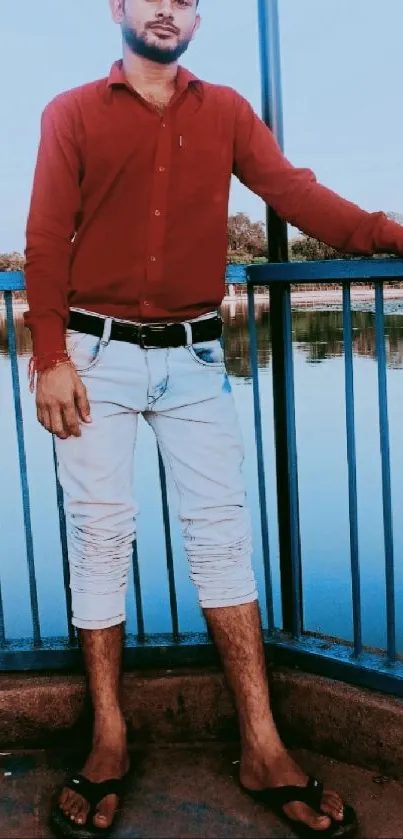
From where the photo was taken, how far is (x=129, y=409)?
71.1 inches

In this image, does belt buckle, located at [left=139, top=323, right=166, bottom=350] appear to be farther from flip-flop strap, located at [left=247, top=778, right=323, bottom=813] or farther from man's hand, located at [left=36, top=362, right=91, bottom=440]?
flip-flop strap, located at [left=247, top=778, right=323, bottom=813]

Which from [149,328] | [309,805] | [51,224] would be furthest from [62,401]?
[309,805]

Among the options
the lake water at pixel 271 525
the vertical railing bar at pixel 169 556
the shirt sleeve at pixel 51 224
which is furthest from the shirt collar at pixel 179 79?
the vertical railing bar at pixel 169 556

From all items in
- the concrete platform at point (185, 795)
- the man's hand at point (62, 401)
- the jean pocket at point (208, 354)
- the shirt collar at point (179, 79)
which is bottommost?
the concrete platform at point (185, 795)

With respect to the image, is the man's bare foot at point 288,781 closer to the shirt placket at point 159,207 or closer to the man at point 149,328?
the man at point 149,328

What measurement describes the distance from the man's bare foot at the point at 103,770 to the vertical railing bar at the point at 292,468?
1.62 ft

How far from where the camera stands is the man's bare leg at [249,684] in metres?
1.83

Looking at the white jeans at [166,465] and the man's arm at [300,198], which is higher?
the man's arm at [300,198]

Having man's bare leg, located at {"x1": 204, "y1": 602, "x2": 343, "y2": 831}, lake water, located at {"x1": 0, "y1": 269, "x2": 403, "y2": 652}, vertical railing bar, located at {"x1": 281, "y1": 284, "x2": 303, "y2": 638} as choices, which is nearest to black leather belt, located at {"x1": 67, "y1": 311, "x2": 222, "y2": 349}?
lake water, located at {"x1": 0, "y1": 269, "x2": 403, "y2": 652}

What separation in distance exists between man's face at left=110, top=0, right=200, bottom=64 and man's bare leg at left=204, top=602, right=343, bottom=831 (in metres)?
1.08

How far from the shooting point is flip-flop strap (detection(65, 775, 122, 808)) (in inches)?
70.9

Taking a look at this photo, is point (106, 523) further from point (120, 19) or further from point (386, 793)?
point (120, 19)

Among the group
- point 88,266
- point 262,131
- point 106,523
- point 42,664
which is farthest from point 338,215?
point 42,664

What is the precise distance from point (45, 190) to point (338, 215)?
0.56 metres
